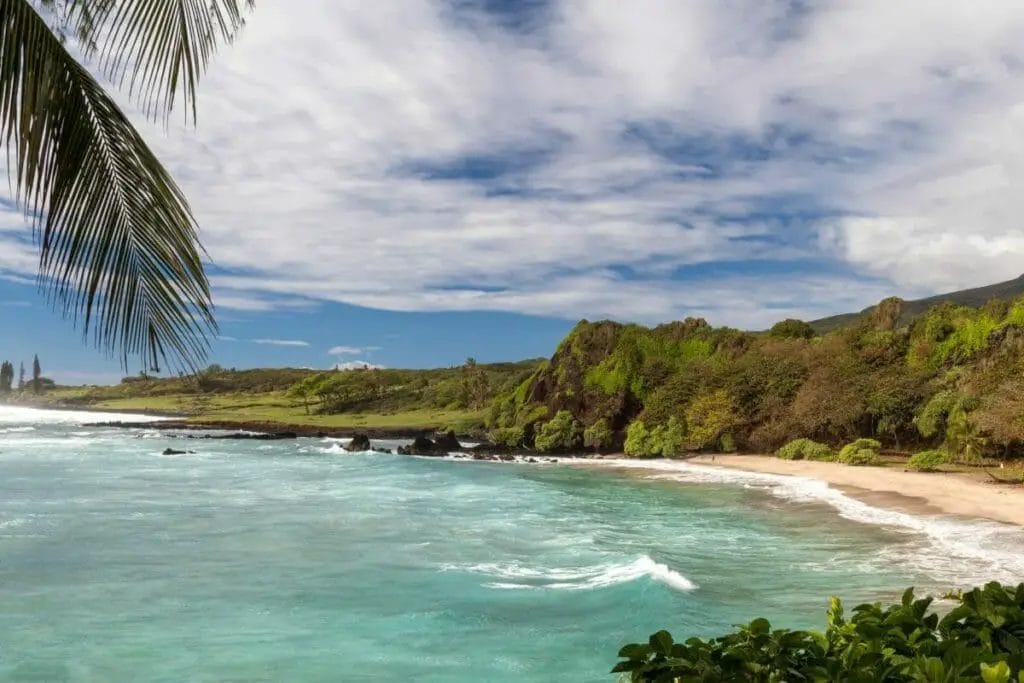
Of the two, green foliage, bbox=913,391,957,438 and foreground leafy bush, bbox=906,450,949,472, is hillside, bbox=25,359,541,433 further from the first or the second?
foreground leafy bush, bbox=906,450,949,472

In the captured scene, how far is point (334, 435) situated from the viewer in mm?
85188

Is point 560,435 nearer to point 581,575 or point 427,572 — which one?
point 427,572

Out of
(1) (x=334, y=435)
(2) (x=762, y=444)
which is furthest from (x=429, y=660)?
(1) (x=334, y=435)

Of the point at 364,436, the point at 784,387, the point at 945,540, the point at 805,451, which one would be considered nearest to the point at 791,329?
the point at 784,387

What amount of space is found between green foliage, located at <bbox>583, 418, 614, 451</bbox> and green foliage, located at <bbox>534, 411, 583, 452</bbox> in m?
0.94

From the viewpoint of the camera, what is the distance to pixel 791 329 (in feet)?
217

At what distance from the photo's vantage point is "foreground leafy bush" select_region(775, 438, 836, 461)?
155 ft

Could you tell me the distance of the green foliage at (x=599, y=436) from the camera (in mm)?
63250

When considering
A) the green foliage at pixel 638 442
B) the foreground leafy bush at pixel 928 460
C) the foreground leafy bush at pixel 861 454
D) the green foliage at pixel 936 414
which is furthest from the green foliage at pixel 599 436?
the foreground leafy bush at pixel 928 460

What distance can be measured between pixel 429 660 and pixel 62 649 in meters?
7.58

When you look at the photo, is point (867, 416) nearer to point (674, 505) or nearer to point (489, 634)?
point (674, 505)

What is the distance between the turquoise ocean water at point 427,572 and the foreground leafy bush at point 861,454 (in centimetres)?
686

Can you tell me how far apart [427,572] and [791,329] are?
53575 mm

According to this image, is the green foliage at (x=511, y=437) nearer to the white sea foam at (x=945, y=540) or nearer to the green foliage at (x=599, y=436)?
the green foliage at (x=599, y=436)
